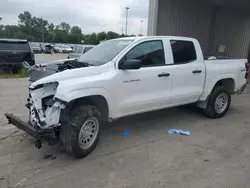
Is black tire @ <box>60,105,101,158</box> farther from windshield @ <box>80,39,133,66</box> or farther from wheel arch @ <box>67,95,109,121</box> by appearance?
windshield @ <box>80,39,133,66</box>

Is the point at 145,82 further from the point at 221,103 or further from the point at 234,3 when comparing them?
the point at 234,3

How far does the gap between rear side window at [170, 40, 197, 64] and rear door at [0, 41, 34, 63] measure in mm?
8607

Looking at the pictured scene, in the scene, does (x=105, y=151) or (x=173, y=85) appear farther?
(x=173, y=85)

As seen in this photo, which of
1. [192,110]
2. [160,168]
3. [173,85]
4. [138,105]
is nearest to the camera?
[160,168]

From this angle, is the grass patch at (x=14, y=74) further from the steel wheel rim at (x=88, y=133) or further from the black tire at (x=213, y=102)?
the black tire at (x=213, y=102)

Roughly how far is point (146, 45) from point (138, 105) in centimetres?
117

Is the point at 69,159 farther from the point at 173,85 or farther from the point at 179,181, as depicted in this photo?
the point at 173,85

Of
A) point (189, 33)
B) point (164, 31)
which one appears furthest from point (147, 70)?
point (189, 33)

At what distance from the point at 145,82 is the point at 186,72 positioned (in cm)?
119

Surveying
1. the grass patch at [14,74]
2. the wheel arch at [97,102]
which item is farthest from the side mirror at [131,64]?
the grass patch at [14,74]

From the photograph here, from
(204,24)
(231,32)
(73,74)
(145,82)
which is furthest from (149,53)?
(231,32)

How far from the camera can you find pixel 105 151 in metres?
4.04

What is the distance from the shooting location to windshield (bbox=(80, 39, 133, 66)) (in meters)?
4.26

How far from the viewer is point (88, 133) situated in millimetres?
3865
